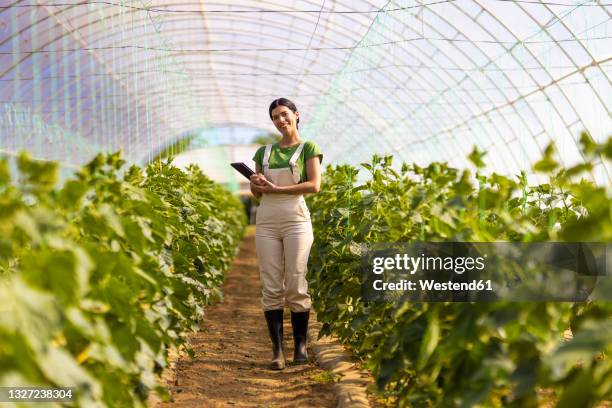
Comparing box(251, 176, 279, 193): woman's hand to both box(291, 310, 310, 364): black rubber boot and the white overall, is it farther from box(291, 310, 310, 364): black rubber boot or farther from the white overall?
box(291, 310, 310, 364): black rubber boot

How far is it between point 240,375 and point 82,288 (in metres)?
3.15

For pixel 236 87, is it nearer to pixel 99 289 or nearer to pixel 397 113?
pixel 397 113

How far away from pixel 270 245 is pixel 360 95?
735 inches

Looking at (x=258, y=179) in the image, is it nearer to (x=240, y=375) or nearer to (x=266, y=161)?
(x=266, y=161)

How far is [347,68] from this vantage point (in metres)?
9.27

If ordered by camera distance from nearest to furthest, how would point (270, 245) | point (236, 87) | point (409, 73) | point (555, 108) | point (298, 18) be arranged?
point (270, 245) < point (555, 108) < point (298, 18) < point (409, 73) < point (236, 87)

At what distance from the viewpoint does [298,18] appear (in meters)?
18.2

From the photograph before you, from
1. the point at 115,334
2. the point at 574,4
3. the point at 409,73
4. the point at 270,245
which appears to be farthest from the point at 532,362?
the point at 409,73

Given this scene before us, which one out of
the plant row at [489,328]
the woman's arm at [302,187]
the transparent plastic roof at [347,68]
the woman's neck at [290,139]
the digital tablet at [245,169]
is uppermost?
the transparent plastic roof at [347,68]

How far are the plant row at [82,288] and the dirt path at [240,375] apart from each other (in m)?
1.05

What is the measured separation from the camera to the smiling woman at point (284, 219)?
5078mm

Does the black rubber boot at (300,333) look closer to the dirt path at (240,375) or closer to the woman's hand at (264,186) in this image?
the dirt path at (240,375)

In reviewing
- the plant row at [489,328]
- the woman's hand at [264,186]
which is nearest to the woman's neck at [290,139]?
the woman's hand at [264,186]

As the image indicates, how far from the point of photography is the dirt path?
14.2ft
